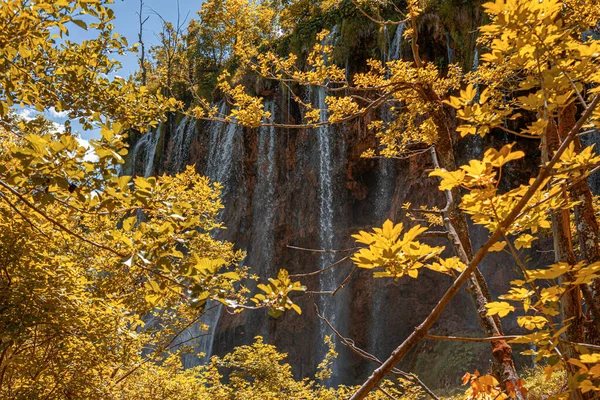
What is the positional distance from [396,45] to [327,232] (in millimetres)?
6069

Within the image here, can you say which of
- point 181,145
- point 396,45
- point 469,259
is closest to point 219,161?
point 181,145

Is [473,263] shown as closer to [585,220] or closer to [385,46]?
[585,220]

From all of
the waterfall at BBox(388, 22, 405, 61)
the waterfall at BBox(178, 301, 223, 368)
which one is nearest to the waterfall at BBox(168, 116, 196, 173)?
the waterfall at BBox(178, 301, 223, 368)

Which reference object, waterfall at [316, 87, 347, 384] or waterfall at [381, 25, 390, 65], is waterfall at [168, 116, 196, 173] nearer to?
waterfall at [316, 87, 347, 384]

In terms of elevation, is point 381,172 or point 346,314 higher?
point 381,172

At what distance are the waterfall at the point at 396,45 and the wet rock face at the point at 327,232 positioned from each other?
2023 millimetres

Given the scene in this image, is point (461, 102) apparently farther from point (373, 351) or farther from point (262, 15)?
point (262, 15)

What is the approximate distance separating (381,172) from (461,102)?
12.4 m

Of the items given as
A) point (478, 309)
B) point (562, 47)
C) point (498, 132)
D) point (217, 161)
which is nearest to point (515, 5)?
point (562, 47)

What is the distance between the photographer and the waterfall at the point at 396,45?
12391 millimetres

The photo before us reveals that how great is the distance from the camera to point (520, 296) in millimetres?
1522

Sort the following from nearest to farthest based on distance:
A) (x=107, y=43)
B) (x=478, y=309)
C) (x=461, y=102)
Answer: (x=461, y=102) → (x=478, y=309) → (x=107, y=43)

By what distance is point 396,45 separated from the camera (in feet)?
41.3

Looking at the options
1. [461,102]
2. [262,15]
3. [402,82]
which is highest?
[262,15]
